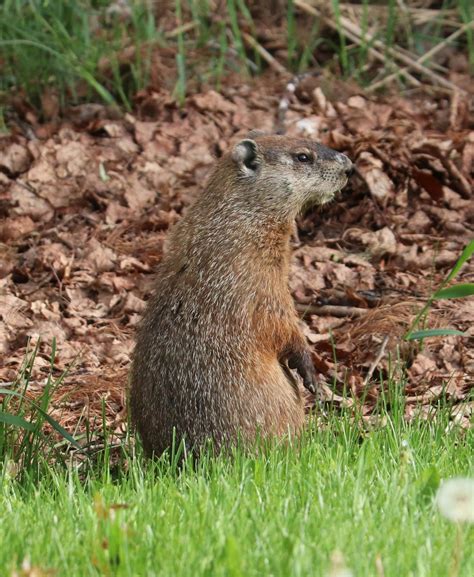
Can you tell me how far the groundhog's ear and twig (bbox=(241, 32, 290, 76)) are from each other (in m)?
4.38

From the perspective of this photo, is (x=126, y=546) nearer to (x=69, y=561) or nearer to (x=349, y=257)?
(x=69, y=561)

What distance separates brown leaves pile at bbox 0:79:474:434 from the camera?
6051mm

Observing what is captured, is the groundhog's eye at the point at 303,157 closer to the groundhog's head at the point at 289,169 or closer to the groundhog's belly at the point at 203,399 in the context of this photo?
the groundhog's head at the point at 289,169

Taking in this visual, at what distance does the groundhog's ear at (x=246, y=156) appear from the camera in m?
5.19

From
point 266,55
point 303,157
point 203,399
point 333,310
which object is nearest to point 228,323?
point 203,399

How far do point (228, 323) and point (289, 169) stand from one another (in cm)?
90

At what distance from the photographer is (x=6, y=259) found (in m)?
7.25

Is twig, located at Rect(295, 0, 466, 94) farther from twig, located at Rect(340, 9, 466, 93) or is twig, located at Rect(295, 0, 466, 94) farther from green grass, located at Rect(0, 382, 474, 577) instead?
green grass, located at Rect(0, 382, 474, 577)

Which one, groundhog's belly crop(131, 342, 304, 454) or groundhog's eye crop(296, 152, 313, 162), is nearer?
groundhog's belly crop(131, 342, 304, 454)

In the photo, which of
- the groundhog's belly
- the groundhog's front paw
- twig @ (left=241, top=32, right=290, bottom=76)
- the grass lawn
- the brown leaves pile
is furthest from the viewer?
twig @ (left=241, top=32, right=290, bottom=76)

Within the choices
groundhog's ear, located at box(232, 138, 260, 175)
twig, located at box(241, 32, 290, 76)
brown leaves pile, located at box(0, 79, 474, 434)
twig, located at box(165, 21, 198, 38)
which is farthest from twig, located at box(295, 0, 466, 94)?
groundhog's ear, located at box(232, 138, 260, 175)

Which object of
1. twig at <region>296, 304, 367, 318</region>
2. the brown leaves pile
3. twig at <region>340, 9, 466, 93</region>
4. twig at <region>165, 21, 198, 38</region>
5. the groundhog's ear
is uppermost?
twig at <region>165, 21, 198, 38</region>

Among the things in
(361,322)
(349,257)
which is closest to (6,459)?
(361,322)

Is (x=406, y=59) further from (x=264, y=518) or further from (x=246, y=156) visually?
(x=264, y=518)
